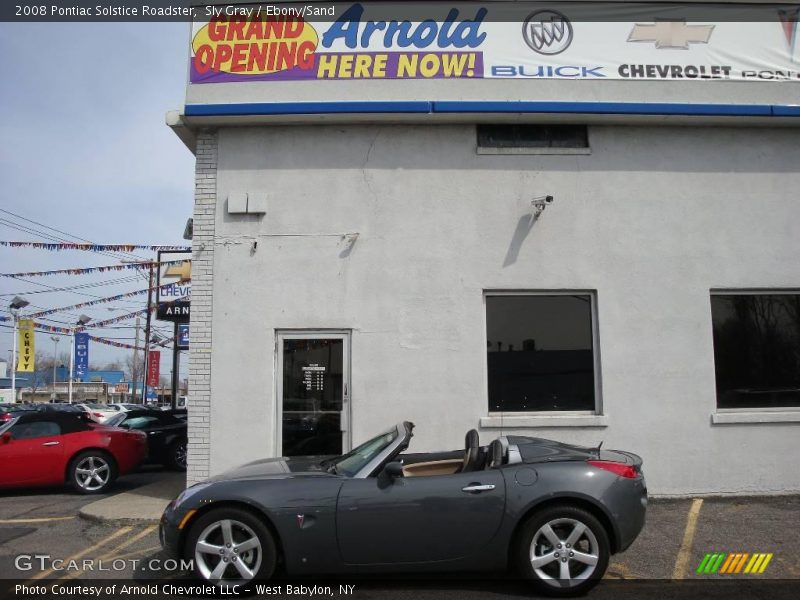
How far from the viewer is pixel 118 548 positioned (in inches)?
260

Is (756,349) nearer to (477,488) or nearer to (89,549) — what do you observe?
(477,488)

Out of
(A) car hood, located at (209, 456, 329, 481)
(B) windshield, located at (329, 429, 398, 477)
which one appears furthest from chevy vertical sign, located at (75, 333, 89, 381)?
(B) windshield, located at (329, 429, 398, 477)

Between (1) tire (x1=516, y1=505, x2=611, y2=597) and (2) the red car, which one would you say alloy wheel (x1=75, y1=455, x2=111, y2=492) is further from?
(1) tire (x1=516, y1=505, x2=611, y2=597)

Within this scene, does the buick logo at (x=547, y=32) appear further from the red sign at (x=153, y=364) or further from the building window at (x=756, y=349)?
the red sign at (x=153, y=364)

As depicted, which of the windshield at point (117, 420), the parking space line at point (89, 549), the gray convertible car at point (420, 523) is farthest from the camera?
the windshield at point (117, 420)

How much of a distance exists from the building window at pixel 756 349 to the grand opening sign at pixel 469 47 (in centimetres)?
298

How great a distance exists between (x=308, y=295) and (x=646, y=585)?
502 centimetres

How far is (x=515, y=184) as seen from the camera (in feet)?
28.8

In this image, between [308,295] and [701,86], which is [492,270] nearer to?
[308,295]

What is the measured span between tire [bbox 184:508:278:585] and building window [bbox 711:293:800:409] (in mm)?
6149

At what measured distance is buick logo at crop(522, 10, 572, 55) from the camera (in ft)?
29.5

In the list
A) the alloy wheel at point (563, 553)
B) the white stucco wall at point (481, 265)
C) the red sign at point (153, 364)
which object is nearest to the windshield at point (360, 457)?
the alloy wheel at point (563, 553)

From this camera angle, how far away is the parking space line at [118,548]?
226 inches

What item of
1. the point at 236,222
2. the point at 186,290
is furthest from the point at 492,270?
the point at 186,290
